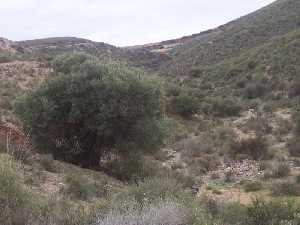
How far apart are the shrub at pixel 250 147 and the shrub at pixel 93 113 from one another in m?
5.93

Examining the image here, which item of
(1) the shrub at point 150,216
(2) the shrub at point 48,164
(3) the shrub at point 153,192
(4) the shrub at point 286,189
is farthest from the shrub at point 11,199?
(4) the shrub at point 286,189

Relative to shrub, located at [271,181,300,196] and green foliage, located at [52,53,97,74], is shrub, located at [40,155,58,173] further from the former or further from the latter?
shrub, located at [271,181,300,196]

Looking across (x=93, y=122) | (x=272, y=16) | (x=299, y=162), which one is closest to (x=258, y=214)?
(x=93, y=122)

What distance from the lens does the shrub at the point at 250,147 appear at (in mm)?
24281

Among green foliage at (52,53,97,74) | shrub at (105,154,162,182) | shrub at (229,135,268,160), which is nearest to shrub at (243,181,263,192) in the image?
Result: shrub at (105,154,162,182)

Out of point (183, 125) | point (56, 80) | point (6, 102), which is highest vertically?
point (56, 80)

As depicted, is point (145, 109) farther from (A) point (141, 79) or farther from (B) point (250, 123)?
(B) point (250, 123)

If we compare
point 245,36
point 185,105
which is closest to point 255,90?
point 185,105

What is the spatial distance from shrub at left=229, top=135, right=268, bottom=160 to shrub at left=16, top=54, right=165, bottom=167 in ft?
Result: 19.5

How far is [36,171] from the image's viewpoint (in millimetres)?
15164

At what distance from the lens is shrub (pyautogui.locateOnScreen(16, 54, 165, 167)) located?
1861 cm

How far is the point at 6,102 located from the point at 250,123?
12692mm

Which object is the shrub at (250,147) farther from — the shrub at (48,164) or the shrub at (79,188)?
the shrub at (79,188)

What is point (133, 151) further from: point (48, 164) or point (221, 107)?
point (221, 107)
